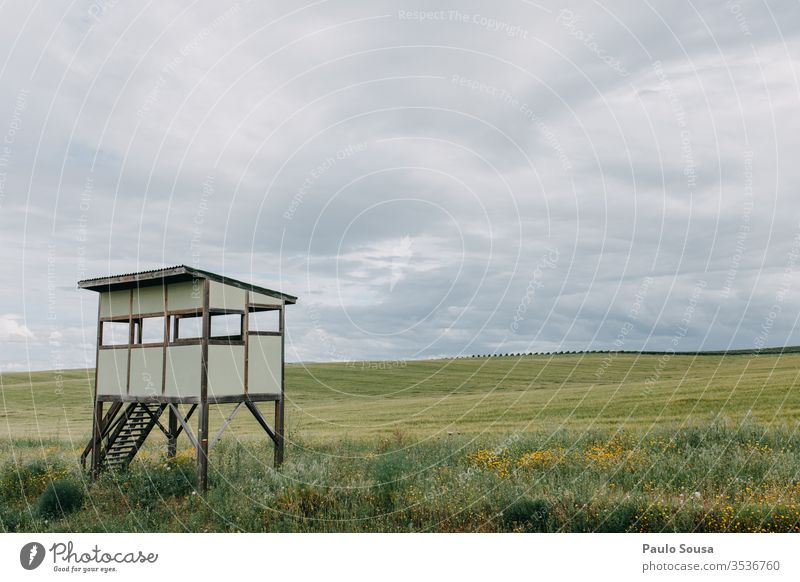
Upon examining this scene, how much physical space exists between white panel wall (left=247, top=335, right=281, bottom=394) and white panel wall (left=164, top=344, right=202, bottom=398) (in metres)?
1.59

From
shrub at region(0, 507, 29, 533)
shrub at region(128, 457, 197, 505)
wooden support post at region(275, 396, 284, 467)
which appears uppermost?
wooden support post at region(275, 396, 284, 467)

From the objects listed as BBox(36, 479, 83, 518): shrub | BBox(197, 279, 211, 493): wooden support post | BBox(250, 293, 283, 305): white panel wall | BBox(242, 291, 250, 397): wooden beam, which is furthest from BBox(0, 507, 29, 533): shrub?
BBox(250, 293, 283, 305): white panel wall

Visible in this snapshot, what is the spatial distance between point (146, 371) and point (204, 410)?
11.2ft

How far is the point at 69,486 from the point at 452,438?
40.3 ft

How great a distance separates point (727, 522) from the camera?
13203 mm

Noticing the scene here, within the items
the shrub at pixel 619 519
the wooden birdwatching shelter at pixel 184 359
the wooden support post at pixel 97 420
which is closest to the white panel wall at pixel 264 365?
the wooden birdwatching shelter at pixel 184 359

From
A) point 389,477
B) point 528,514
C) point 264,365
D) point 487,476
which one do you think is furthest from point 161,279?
point 528,514

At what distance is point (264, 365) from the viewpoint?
67.8 ft

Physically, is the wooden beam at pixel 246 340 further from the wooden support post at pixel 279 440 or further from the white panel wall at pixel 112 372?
the white panel wall at pixel 112 372

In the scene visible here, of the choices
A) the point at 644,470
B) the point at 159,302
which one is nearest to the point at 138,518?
the point at 159,302

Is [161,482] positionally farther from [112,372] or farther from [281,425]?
[112,372]

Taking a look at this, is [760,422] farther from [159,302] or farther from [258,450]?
[159,302]

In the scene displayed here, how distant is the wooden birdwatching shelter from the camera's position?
761 inches

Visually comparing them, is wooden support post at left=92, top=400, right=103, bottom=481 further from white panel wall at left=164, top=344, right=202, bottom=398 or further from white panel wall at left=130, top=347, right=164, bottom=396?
white panel wall at left=164, top=344, right=202, bottom=398
